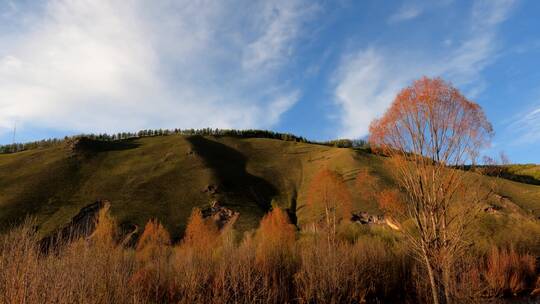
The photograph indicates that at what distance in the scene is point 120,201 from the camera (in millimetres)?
68250

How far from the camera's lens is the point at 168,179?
8081cm

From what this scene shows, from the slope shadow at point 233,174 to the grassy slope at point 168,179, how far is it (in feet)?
0.76

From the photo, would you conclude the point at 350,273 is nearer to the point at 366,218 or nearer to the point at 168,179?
the point at 366,218

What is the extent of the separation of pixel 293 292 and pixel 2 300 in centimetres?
1741

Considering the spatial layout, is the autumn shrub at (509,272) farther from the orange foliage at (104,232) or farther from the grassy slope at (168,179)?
the grassy slope at (168,179)

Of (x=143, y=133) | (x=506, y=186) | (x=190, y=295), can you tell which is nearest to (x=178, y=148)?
(x=143, y=133)

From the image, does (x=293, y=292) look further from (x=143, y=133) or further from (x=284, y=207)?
(x=143, y=133)

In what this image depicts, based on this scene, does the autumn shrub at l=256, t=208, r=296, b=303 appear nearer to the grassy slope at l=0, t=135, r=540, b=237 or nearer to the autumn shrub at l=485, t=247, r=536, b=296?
the autumn shrub at l=485, t=247, r=536, b=296

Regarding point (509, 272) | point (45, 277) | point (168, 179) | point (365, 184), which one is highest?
point (168, 179)

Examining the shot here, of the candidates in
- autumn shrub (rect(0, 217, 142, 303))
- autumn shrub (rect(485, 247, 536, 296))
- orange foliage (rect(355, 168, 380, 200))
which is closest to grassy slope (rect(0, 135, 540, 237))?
orange foliage (rect(355, 168, 380, 200))

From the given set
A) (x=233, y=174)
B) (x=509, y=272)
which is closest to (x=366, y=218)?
(x=509, y=272)

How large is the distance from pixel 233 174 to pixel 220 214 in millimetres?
23125

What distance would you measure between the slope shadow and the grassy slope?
0.23 meters

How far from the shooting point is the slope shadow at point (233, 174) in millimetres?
80000
